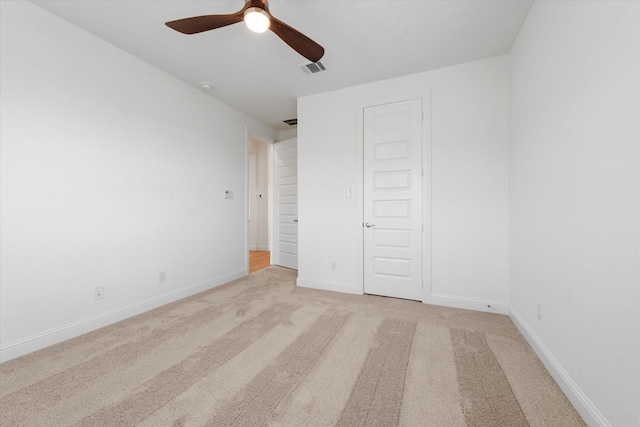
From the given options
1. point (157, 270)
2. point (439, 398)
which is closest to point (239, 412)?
point (439, 398)

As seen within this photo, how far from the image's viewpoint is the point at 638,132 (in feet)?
3.37

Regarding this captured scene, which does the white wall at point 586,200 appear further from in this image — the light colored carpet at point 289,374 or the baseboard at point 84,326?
the baseboard at point 84,326

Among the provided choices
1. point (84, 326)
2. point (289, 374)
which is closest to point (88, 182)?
point (84, 326)

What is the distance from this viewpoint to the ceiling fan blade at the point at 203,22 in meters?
1.67

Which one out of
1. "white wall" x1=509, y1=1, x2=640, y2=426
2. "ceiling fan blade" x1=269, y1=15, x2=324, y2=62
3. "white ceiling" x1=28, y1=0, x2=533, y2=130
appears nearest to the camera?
"white wall" x1=509, y1=1, x2=640, y2=426

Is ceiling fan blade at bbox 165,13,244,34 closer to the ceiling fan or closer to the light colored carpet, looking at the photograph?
the ceiling fan

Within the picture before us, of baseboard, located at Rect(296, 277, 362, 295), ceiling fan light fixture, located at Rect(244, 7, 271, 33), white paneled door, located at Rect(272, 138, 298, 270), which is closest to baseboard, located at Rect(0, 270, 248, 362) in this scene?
baseboard, located at Rect(296, 277, 362, 295)

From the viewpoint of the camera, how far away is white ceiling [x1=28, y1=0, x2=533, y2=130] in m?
2.05

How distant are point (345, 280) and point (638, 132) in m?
2.89

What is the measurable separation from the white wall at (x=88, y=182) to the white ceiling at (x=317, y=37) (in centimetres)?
31

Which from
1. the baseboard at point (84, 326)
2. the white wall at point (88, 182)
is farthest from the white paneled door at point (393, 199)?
the baseboard at point (84, 326)

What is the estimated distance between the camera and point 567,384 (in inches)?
58.9

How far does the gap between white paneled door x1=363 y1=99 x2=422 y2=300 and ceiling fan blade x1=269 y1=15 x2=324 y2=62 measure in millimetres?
1473

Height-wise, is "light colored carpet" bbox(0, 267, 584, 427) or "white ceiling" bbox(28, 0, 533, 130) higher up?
"white ceiling" bbox(28, 0, 533, 130)
